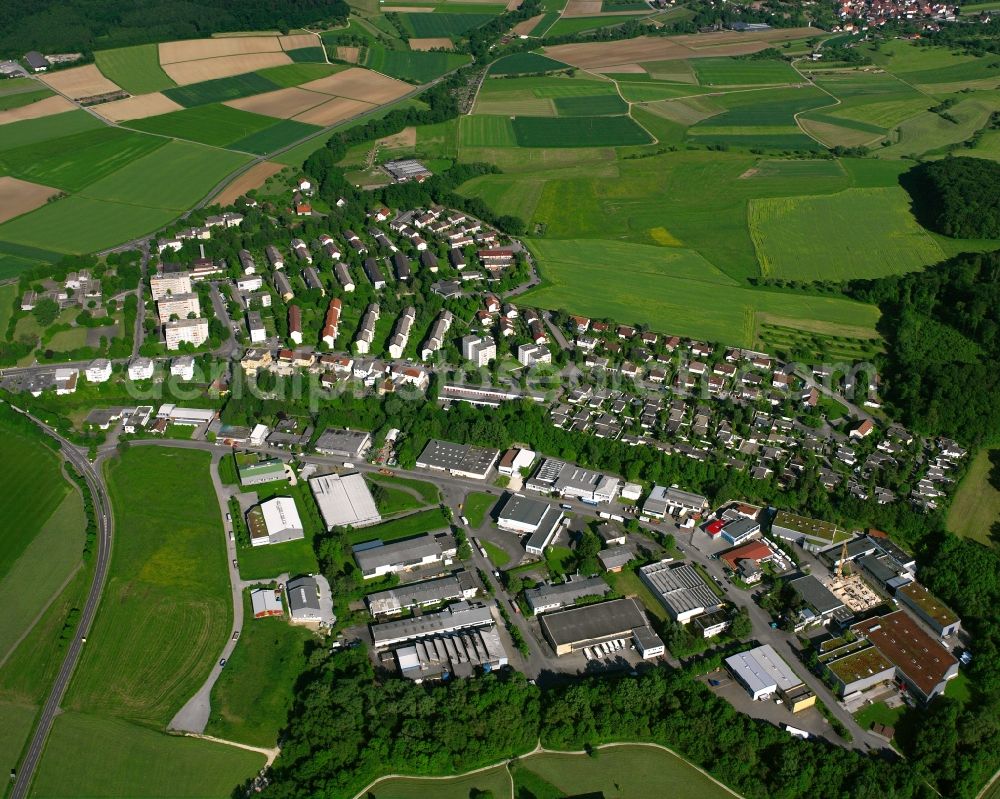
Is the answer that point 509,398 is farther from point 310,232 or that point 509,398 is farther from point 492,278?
point 310,232

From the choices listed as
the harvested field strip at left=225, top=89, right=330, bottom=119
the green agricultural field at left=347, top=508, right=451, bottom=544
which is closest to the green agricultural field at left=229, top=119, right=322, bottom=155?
the harvested field strip at left=225, top=89, right=330, bottom=119

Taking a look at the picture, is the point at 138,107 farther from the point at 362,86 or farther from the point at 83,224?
the point at 83,224

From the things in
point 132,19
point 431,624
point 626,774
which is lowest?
point 626,774

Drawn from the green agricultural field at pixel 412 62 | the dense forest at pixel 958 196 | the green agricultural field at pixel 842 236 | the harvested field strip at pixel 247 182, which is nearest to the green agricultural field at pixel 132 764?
the green agricultural field at pixel 842 236

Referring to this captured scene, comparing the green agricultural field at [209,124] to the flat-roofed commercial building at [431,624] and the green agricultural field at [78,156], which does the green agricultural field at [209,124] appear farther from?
the flat-roofed commercial building at [431,624]

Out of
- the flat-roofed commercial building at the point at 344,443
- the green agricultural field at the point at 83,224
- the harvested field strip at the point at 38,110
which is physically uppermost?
the harvested field strip at the point at 38,110

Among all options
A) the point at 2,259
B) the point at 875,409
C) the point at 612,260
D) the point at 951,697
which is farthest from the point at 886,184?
the point at 2,259

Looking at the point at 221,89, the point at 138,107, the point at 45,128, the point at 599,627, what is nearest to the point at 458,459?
the point at 599,627
